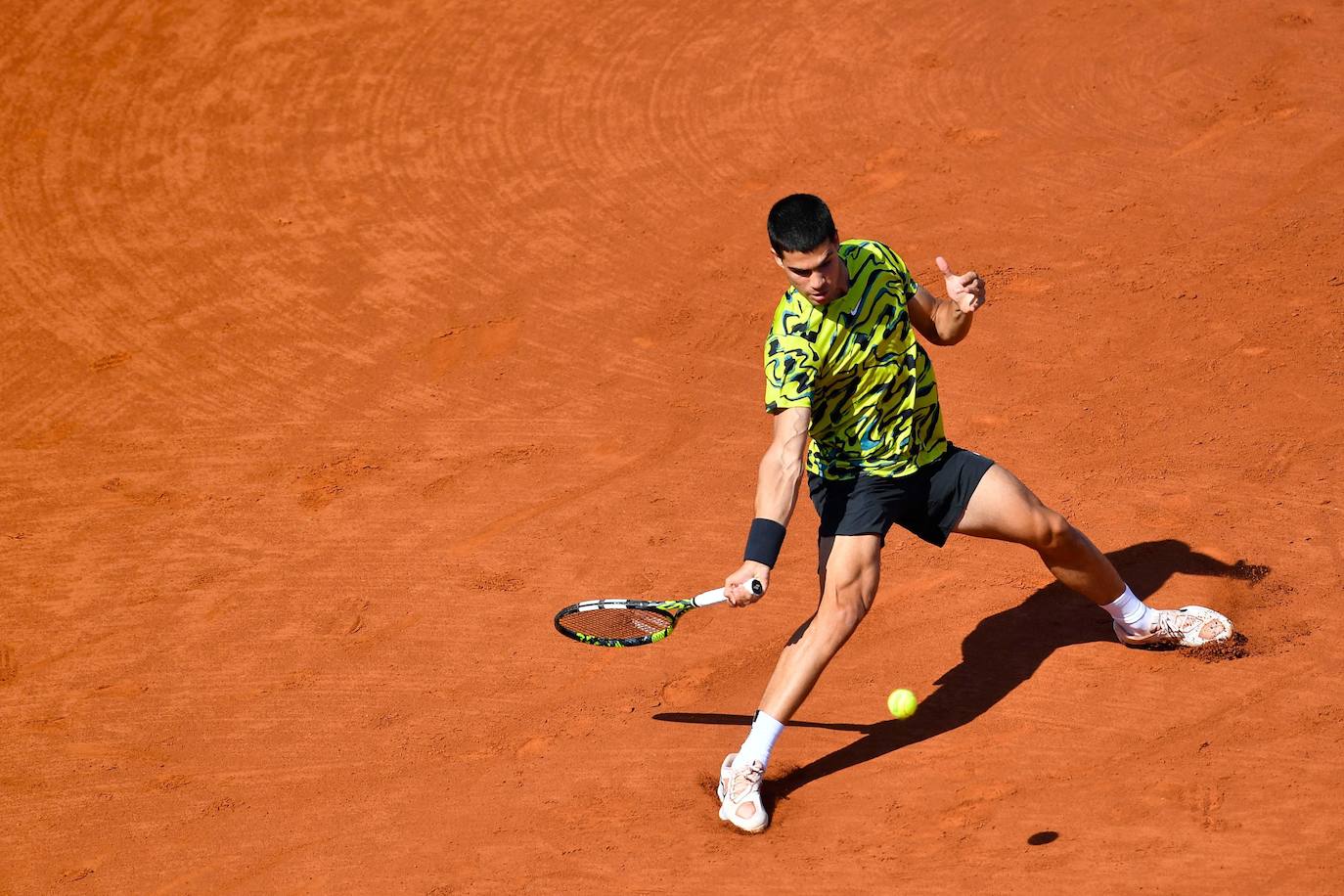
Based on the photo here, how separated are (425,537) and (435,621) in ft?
2.05

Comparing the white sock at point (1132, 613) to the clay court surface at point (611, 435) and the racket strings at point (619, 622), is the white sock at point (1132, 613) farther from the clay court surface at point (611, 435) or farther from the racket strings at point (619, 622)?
the racket strings at point (619, 622)

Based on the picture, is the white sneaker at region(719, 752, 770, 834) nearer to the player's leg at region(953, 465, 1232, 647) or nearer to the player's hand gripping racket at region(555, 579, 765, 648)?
the player's hand gripping racket at region(555, 579, 765, 648)

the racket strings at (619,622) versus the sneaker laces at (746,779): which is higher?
the racket strings at (619,622)

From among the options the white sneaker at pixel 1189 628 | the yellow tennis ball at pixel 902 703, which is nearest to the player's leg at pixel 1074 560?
the white sneaker at pixel 1189 628

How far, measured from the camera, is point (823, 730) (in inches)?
234

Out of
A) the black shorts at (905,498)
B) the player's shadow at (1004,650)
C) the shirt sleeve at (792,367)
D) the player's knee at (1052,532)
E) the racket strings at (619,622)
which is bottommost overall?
the player's shadow at (1004,650)

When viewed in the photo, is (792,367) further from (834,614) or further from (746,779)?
(746,779)

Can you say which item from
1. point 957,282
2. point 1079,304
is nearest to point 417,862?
point 957,282

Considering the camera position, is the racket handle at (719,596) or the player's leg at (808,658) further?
the player's leg at (808,658)

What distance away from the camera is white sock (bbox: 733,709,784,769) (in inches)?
212

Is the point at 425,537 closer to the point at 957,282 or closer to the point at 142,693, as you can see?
the point at 142,693

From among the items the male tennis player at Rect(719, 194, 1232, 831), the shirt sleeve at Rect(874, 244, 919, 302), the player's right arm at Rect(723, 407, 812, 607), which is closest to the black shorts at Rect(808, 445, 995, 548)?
the male tennis player at Rect(719, 194, 1232, 831)

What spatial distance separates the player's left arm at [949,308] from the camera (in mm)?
5207

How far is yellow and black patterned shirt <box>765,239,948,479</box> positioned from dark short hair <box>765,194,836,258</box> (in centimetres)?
25
